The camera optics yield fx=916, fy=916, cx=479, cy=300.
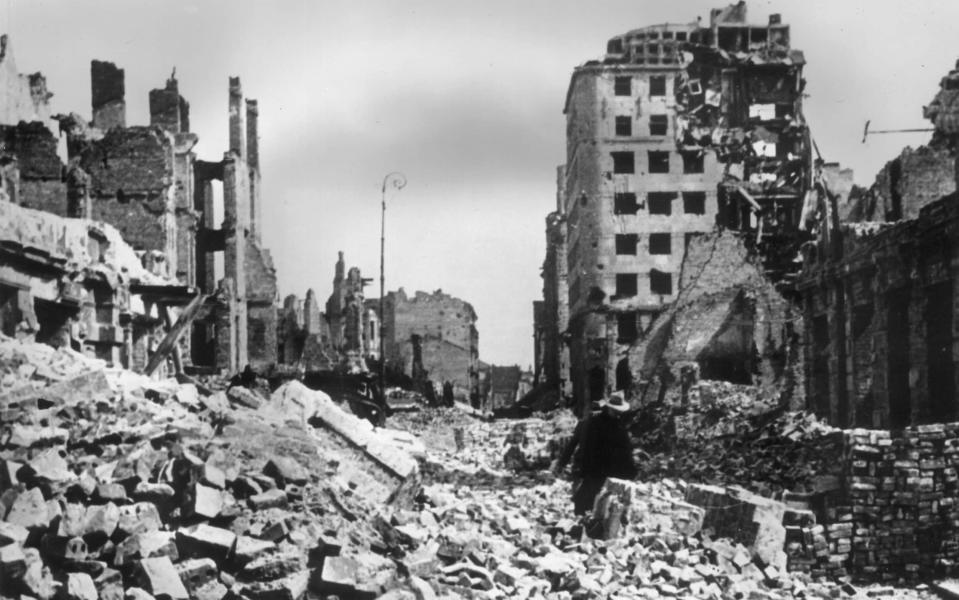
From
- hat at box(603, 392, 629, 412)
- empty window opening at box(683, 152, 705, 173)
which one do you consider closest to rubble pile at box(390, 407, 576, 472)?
hat at box(603, 392, 629, 412)

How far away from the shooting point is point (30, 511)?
6.87 m

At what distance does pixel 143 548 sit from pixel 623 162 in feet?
145

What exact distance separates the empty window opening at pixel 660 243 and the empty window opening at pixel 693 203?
5.80ft

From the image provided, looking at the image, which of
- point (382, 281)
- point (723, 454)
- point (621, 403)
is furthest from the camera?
point (382, 281)

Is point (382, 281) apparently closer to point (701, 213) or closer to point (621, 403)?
point (621, 403)

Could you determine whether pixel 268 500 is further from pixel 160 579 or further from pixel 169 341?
pixel 169 341

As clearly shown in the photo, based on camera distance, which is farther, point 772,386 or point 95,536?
point 772,386

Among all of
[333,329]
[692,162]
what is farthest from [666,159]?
[333,329]

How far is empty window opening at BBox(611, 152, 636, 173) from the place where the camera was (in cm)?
4856

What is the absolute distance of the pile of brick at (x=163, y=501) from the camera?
6637 millimetres

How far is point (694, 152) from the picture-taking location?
158 ft

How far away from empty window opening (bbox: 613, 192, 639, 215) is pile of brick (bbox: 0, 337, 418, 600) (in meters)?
38.6

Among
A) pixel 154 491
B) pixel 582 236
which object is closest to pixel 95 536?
pixel 154 491

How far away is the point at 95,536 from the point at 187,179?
30.7m
